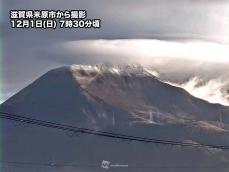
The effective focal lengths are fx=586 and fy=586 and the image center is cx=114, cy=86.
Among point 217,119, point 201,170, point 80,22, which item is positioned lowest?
point 201,170

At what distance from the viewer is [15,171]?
6703 inches

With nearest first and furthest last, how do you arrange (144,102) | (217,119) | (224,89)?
1. (224,89)
2. (217,119)
3. (144,102)

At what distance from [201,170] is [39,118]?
57.2 m

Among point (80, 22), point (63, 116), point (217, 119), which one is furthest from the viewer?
point (63, 116)

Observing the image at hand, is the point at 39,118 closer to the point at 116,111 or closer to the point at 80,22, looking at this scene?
the point at 116,111

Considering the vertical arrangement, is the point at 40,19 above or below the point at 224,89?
above

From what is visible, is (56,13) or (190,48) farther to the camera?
(190,48)

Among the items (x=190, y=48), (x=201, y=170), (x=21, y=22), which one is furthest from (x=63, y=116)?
(x=21, y=22)

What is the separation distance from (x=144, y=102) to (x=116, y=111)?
24.2 metres

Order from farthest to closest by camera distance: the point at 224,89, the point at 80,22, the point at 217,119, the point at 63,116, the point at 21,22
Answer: the point at 63,116 → the point at 217,119 → the point at 224,89 → the point at 21,22 → the point at 80,22

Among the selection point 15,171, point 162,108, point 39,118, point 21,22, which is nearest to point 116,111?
point 162,108

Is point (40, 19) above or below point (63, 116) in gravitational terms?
above

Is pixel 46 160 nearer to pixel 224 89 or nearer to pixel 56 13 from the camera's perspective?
pixel 224 89

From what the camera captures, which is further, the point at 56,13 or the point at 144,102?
the point at 144,102
